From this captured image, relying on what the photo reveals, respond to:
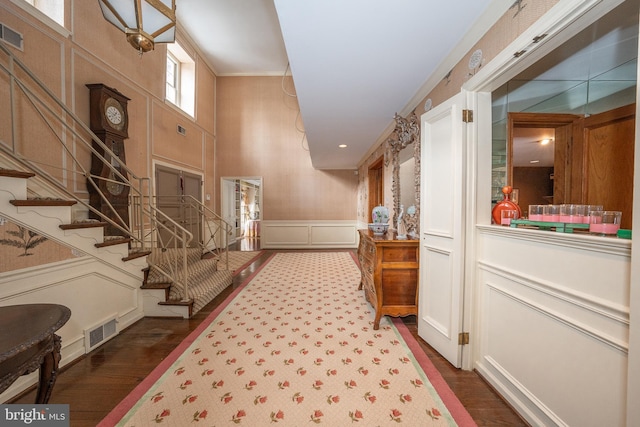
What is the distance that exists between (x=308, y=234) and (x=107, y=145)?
5019 millimetres

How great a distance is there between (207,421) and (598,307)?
2.05 meters

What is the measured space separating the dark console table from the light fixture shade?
166cm

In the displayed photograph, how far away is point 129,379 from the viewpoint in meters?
1.73

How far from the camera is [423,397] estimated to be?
5.08ft

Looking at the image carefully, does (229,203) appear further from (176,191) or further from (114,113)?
(114,113)

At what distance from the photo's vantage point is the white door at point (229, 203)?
7230mm

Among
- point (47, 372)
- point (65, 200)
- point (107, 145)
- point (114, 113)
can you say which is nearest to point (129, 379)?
point (47, 372)

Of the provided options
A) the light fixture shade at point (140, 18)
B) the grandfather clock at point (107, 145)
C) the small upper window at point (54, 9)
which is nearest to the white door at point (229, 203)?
the grandfather clock at point (107, 145)

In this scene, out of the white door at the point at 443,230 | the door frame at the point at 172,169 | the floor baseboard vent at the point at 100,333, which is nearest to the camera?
the white door at the point at 443,230

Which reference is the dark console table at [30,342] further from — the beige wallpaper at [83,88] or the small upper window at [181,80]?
the small upper window at [181,80]

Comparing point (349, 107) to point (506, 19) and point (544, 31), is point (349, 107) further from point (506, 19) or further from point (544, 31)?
point (544, 31)

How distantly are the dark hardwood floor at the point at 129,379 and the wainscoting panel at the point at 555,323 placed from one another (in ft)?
0.46

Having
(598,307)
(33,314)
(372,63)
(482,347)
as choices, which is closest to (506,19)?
(372,63)

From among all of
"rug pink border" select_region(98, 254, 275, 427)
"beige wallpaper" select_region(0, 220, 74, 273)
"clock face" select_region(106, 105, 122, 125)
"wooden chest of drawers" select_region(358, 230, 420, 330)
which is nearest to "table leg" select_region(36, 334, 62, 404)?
"rug pink border" select_region(98, 254, 275, 427)
